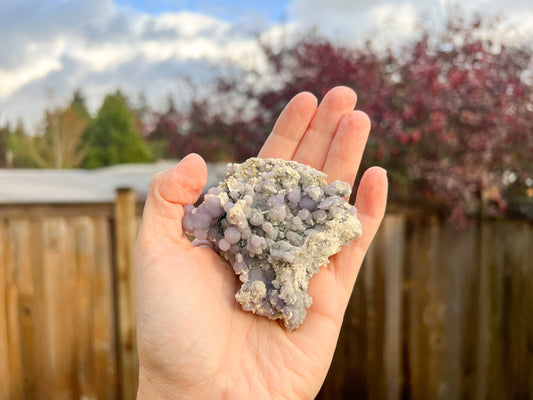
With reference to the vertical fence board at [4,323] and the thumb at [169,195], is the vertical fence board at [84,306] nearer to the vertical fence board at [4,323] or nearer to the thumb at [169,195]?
the vertical fence board at [4,323]

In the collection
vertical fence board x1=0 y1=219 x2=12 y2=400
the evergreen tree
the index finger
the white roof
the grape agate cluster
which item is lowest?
vertical fence board x1=0 y1=219 x2=12 y2=400

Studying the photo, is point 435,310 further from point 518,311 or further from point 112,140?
point 112,140

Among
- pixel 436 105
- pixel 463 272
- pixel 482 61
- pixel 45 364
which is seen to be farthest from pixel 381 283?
pixel 45 364

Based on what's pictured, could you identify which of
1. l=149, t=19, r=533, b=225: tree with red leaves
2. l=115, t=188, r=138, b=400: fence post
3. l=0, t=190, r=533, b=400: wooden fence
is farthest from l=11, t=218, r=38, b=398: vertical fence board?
l=149, t=19, r=533, b=225: tree with red leaves

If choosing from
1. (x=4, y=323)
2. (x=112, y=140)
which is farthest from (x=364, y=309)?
(x=112, y=140)

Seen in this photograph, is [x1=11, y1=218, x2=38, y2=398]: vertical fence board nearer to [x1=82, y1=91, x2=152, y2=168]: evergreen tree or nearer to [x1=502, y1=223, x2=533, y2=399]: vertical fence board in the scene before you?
[x1=502, y1=223, x2=533, y2=399]: vertical fence board

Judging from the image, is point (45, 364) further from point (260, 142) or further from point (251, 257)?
point (251, 257)
